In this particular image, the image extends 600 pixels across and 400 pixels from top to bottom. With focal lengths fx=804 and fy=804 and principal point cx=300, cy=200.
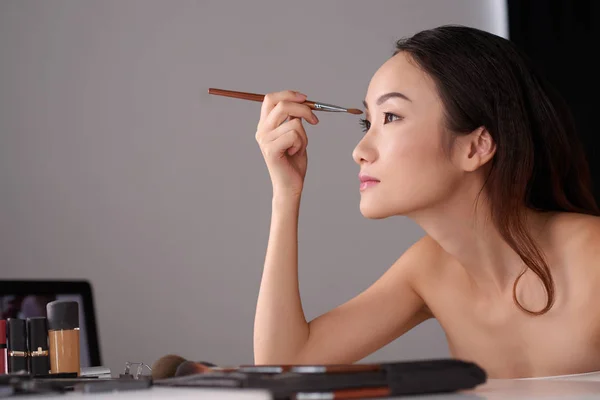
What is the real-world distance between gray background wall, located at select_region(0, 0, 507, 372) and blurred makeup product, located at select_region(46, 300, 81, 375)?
89cm

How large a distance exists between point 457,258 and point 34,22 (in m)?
1.27

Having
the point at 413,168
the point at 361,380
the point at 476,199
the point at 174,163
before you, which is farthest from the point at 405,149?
the point at 174,163

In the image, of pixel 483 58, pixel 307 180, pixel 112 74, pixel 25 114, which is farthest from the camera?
pixel 307 180

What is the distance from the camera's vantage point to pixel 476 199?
125 cm

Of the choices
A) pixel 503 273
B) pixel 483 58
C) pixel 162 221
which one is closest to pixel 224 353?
pixel 162 221

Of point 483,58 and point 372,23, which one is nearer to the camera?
point 483,58

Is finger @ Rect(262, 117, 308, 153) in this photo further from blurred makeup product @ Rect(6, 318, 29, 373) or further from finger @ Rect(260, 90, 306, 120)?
blurred makeup product @ Rect(6, 318, 29, 373)

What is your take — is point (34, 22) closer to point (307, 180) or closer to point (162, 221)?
point (162, 221)

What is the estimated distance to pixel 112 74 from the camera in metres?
2.11

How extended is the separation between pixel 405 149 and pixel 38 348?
0.58m

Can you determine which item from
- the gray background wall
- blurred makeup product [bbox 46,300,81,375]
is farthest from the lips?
the gray background wall

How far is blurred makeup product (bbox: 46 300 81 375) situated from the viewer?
1068 mm

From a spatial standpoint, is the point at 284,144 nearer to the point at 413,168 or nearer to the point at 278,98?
the point at 278,98

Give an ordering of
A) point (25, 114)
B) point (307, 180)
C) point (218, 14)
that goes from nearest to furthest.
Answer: point (25, 114), point (218, 14), point (307, 180)
